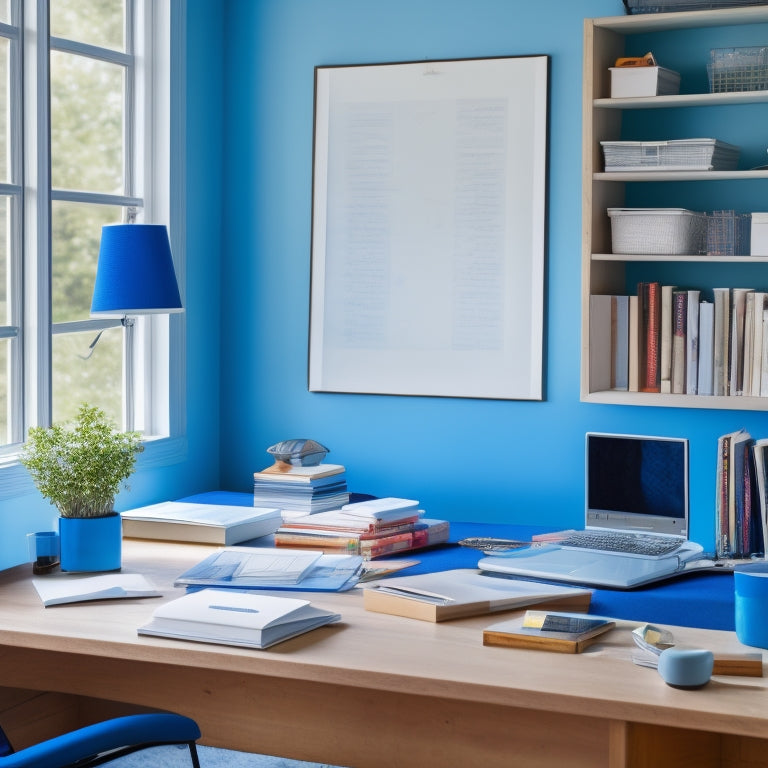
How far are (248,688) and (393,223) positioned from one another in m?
1.73

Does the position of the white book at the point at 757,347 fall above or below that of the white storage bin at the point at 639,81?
below

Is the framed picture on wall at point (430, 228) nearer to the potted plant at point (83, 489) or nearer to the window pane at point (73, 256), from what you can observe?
the window pane at point (73, 256)

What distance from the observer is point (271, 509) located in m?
2.97

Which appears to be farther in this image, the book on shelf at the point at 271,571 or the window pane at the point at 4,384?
the window pane at the point at 4,384

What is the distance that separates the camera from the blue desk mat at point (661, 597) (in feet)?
7.07

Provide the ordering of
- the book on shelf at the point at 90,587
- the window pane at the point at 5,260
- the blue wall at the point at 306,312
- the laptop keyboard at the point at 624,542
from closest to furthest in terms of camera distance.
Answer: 1. the book on shelf at the point at 90,587
2. the laptop keyboard at the point at 624,542
3. the window pane at the point at 5,260
4. the blue wall at the point at 306,312

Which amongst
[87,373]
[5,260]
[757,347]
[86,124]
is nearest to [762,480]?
[757,347]

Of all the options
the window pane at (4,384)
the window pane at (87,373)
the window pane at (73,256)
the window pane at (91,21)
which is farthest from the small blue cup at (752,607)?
the window pane at (91,21)

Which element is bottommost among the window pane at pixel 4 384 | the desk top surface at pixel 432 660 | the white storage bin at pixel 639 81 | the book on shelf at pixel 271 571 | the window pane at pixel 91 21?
the desk top surface at pixel 432 660

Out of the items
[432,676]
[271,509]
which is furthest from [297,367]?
[432,676]

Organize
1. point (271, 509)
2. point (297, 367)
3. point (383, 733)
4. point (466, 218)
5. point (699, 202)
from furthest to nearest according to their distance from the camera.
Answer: point (297, 367)
point (466, 218)
point (699, 202)
point (271, 509)
point (383, 733)

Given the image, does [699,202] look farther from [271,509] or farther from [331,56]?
[271,509]

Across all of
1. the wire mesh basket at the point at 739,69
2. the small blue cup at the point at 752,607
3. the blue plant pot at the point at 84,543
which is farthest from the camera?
the wire mesh basket at the point at 739,69

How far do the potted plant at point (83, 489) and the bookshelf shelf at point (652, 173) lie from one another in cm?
133
